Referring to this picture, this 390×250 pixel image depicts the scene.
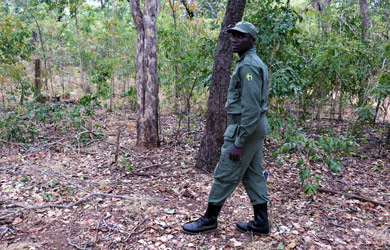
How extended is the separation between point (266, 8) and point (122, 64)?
21.4 ft

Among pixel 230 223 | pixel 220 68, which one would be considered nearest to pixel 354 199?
pixel 230 223

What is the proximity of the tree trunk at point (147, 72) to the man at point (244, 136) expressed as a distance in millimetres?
2993

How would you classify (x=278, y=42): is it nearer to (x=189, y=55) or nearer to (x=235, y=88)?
(x=189, y=55)

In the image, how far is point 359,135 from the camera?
20.7 ft

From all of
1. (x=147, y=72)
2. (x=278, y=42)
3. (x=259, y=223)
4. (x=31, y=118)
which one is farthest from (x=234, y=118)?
(x=31, y=118)

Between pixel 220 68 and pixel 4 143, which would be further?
pixel 4 143

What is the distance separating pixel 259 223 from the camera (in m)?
3.06

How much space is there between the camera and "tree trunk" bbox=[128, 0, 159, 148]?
5.60m

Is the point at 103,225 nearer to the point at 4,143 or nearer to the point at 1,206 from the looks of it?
the point at 1,206

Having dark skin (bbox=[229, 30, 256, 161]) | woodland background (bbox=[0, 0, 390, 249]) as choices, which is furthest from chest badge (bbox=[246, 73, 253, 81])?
woodland background (bbox=[0, 0, 390, 249])

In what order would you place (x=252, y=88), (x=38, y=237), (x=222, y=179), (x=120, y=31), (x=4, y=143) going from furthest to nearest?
(x=120, y=31), (x=4, y=143), (x=38, y=237), (x=222, y=179), (x=252, y=88)

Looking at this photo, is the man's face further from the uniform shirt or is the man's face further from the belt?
the belt

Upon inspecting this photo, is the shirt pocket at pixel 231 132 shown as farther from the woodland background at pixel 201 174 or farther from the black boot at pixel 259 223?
the woodland background at pixel 201 174

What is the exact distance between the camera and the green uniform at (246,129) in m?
2.69
